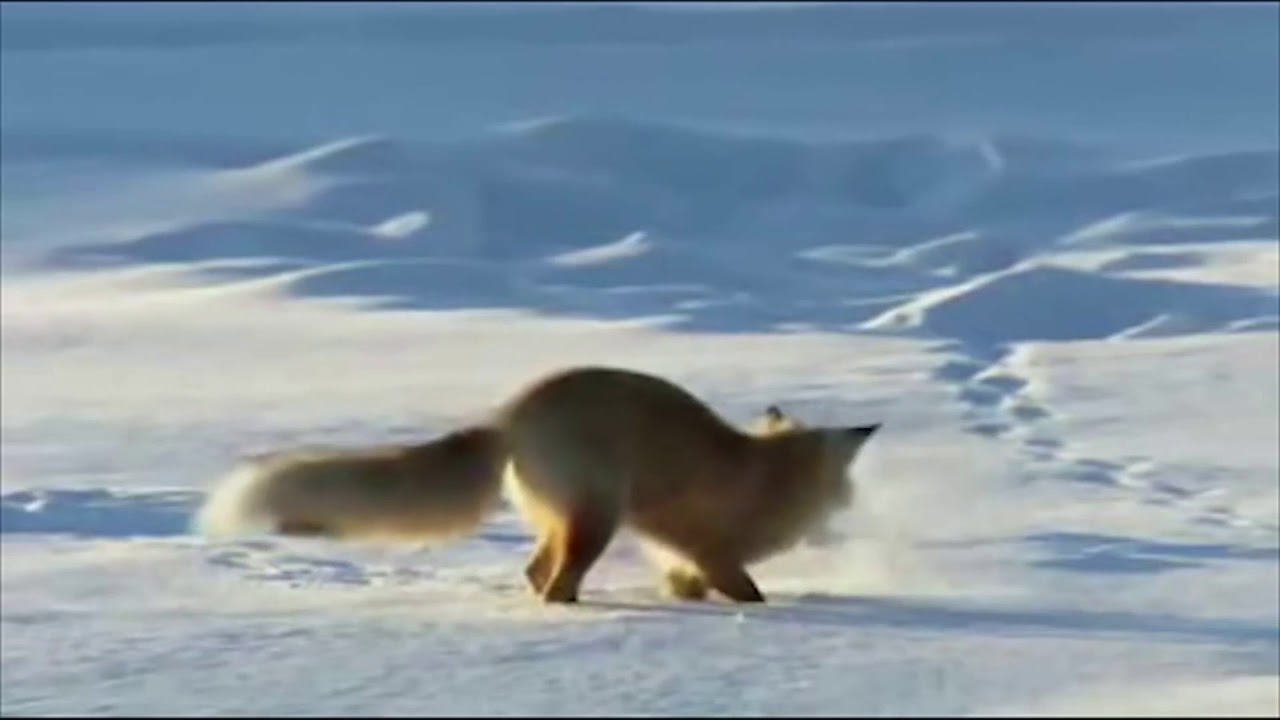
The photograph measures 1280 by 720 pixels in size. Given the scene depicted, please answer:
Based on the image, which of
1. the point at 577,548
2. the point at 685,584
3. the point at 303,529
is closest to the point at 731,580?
the point at 685,584

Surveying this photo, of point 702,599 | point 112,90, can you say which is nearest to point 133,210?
point 112,90

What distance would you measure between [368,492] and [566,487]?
39cm

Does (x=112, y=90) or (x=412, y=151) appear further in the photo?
(x=112, y=90)

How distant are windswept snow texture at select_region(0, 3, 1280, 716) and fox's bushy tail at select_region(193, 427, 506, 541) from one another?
138mm

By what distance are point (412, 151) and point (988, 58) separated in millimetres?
9516

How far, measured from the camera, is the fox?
18.6 feet

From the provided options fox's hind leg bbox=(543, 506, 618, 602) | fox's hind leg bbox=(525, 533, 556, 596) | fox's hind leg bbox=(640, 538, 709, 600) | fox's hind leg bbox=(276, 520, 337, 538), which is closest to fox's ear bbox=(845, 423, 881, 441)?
fox's hind leg bbox=(640, 538, 709, 600)

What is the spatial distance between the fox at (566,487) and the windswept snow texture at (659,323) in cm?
15

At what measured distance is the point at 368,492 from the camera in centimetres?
567

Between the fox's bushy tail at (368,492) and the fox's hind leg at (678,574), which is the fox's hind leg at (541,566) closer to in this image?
the fox's bushy tail at (368,492)

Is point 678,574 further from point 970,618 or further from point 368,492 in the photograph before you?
point 970,618

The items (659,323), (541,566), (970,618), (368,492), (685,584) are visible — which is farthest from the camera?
(659,323)

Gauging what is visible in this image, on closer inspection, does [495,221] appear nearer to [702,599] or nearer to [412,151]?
[412,151]

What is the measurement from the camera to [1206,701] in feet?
14.2
